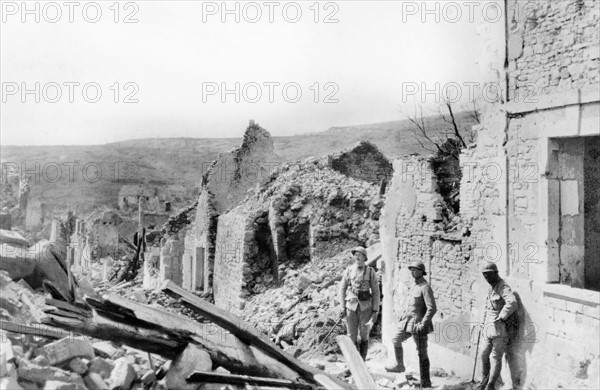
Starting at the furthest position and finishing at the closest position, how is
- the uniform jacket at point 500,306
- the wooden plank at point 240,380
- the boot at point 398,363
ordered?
the boot at point 398,363 → the uniform jacket at point 500,306 → the wooden plank at point 240,380

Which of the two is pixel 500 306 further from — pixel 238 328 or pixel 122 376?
pixel 122 376

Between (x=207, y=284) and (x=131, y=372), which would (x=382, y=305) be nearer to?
(x=131, y=372)

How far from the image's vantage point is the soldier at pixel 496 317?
22.0 feet

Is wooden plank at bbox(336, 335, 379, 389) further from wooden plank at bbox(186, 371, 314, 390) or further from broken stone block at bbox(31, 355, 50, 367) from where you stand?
broken stone block at bbox(31, 355, 50, 367)

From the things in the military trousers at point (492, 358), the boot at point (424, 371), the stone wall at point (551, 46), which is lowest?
the boot at point (424, 371)

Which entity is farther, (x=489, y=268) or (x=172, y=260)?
(x=172, y=260)

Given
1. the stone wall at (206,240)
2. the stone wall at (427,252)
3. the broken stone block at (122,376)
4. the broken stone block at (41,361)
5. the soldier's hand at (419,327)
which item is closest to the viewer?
the broken stone block at (41,361)

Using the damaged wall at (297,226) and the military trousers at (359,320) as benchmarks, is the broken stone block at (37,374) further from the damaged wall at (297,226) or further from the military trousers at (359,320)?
the damaged wall at (297,226)

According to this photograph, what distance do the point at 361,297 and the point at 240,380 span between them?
3.05 meters

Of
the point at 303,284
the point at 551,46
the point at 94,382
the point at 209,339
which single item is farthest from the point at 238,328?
the point at 303,284

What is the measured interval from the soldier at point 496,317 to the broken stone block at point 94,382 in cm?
446

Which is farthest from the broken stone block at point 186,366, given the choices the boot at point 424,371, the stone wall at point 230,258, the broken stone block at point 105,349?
the stone wall at point 230,258

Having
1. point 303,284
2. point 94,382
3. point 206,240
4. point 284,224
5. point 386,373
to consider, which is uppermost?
point 284,224

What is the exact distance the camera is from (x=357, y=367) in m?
6.28
